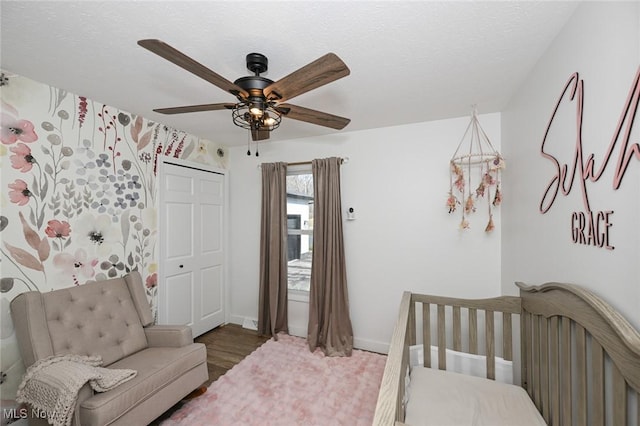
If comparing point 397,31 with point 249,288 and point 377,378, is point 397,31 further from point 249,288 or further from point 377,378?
point 249,288

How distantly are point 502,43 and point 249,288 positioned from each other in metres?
3.48

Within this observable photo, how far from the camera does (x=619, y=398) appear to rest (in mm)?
858

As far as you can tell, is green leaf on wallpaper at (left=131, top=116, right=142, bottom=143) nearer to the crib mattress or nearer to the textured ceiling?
the textured ceiling

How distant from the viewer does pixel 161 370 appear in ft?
5.89

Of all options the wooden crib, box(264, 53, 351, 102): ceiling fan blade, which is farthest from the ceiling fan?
the wooden crib

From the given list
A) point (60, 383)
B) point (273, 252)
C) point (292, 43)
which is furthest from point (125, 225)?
point (292, 43)

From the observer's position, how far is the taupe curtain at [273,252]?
3.17m

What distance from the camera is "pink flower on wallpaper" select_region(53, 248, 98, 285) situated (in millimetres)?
2014

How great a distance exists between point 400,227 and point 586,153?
173cm

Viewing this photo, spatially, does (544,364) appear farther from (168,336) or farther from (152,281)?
(152,281)

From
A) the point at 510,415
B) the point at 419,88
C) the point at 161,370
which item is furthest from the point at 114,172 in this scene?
the point at 510,415

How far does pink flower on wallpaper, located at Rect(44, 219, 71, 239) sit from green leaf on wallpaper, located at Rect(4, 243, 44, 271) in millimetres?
182

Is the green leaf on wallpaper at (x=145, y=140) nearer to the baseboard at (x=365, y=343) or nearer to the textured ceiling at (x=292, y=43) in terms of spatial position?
the textured ceiling at (x=292, y=43)

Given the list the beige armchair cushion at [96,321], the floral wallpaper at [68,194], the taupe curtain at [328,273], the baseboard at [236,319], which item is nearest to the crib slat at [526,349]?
the taupe curtain at [328,273]
